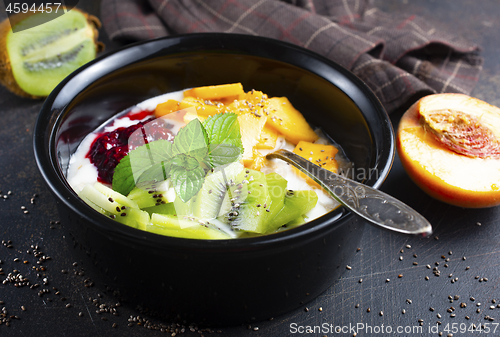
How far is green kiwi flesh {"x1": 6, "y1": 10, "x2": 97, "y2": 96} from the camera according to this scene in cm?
238

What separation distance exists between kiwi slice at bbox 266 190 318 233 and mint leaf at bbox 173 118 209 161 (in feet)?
1.19

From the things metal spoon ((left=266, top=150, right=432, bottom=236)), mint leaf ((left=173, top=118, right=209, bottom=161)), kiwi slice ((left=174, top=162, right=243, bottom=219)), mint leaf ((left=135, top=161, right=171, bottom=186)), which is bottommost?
kiwi slice ((left=174, top=162, right=243, bottom=219))

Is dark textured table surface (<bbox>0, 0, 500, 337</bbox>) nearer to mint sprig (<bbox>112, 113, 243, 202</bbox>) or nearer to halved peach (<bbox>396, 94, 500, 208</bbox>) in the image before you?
halved peach (<bbox>396, 94, 500, 208</bbox>)

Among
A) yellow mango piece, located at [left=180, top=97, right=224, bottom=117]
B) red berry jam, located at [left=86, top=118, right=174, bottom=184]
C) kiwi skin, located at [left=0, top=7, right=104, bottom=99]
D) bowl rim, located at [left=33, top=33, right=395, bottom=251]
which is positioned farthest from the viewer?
kiwi skin, located at [left=0, top=7, right=104, bottom=99]

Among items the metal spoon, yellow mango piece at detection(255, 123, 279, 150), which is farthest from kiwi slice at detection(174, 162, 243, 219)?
the metal spoon

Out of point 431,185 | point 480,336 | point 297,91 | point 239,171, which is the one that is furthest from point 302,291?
point 297,91

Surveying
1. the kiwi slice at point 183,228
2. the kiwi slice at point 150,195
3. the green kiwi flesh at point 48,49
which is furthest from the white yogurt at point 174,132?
the green kiwi flesh at point 48,49

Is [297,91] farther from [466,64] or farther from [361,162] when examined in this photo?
[466,64]

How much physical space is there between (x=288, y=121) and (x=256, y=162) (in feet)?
1.00

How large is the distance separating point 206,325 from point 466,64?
225cm

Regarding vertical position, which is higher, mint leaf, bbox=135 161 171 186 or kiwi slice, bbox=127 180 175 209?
mint leaf, bbox=135 161 171 186

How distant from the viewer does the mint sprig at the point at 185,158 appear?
1.56 m

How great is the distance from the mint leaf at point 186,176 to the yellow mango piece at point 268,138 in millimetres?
398

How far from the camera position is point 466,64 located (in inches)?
106
